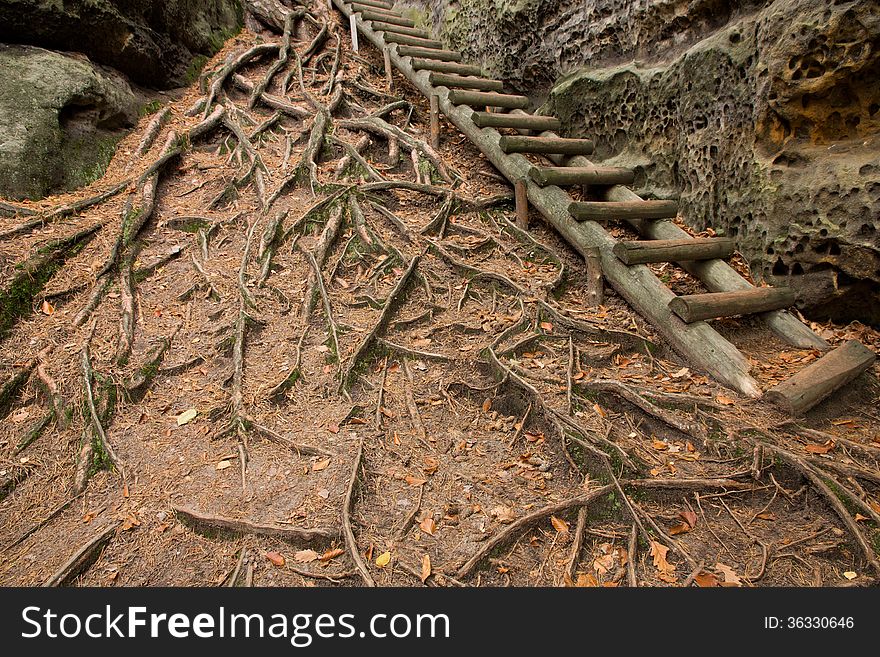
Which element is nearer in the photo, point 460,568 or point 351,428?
point 460,568

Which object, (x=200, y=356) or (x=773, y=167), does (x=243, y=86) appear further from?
(x=773, y=167)

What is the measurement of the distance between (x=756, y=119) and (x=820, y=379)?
229cm

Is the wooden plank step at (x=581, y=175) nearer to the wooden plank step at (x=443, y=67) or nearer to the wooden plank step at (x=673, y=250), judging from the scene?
the wooden plank step at (x=673, y=250)

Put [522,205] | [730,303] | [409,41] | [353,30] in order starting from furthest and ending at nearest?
[353,30]
[409,41]
[522,205]
[730,303]

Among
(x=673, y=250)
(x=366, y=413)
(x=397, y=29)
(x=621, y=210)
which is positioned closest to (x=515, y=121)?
(x=621, y=210)

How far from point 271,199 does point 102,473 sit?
3.07m

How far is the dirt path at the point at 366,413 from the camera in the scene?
262cm

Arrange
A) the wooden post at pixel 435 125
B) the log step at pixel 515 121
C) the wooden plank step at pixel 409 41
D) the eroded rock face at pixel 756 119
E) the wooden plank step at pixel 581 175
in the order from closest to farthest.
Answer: the eroded rock face at pixel 756 119 → the wooden plank step at pixel 581 175 → the log step at pixel 515 121 → the wooden post at pixel 435 125 → the wooden plank step at pixel 409 41

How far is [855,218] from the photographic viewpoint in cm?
365

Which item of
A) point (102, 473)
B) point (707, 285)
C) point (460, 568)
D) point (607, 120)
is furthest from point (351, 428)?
point (607, 120)

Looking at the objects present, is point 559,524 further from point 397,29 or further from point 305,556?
point 397,29

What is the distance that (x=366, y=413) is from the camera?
3480 mm

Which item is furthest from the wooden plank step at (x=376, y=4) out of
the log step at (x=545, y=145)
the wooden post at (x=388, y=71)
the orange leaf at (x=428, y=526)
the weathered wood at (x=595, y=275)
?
the orange leaf at (x=428, y=526)

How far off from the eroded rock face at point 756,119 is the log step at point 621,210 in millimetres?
354
